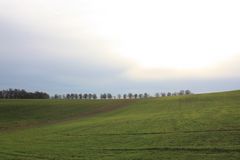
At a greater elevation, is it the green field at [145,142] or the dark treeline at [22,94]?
the dark treeline at [22,94]

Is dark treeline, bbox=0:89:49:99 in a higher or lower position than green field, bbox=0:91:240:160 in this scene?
higher

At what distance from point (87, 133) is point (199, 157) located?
16.9m

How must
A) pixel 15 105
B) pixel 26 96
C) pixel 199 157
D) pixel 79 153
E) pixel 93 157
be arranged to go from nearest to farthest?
pixel 199 157, pixel 93 157, pixel 79 153, pixel 15 105, pixel 26 96

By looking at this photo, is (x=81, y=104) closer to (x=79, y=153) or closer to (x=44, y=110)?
(x=44, y=110)

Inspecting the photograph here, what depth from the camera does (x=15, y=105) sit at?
262ft

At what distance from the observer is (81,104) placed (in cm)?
8112

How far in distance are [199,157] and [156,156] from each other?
251cm

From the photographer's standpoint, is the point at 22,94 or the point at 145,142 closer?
the point at 145,142

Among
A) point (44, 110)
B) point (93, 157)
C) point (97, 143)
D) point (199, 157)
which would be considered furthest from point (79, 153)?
point (44, 110)

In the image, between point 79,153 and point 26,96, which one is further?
point 26,96

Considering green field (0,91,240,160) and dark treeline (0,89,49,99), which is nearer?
green field (0,91,240,160)

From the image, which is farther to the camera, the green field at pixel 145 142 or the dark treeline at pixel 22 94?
the dark treeline at pixel 22 94

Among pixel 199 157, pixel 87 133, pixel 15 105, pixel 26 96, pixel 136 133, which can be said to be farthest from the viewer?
pixel 26 96

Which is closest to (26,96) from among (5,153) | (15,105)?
(15,105)
